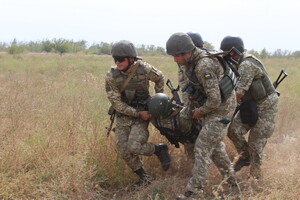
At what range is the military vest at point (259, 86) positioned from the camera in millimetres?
4066

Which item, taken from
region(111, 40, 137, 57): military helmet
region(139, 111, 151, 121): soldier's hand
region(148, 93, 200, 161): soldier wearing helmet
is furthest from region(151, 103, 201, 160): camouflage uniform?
region(111, 40, 137, 57): military helmet

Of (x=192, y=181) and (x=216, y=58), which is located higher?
(x=216, y=58)

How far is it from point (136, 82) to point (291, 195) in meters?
2.21

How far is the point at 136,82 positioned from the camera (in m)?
4.16

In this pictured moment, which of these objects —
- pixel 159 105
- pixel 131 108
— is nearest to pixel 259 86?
pixel 159 105

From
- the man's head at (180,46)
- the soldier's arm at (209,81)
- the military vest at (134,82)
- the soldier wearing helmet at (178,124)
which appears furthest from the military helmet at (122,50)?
the soldier's arm at (209,81)

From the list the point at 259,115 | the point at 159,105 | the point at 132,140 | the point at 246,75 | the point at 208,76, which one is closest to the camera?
the point at 208,76

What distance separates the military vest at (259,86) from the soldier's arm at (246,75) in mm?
83

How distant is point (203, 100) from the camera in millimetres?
3812

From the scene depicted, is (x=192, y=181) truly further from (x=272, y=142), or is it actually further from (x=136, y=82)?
(x=272, y=142)

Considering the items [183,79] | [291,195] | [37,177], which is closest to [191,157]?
[183,79]

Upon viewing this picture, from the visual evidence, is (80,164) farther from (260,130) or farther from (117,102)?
(260,130)

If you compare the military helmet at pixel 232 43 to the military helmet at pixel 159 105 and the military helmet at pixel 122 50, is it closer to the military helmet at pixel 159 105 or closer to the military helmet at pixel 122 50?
the military helmet at pixel 159 105

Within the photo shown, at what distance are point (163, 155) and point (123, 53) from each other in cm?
146
